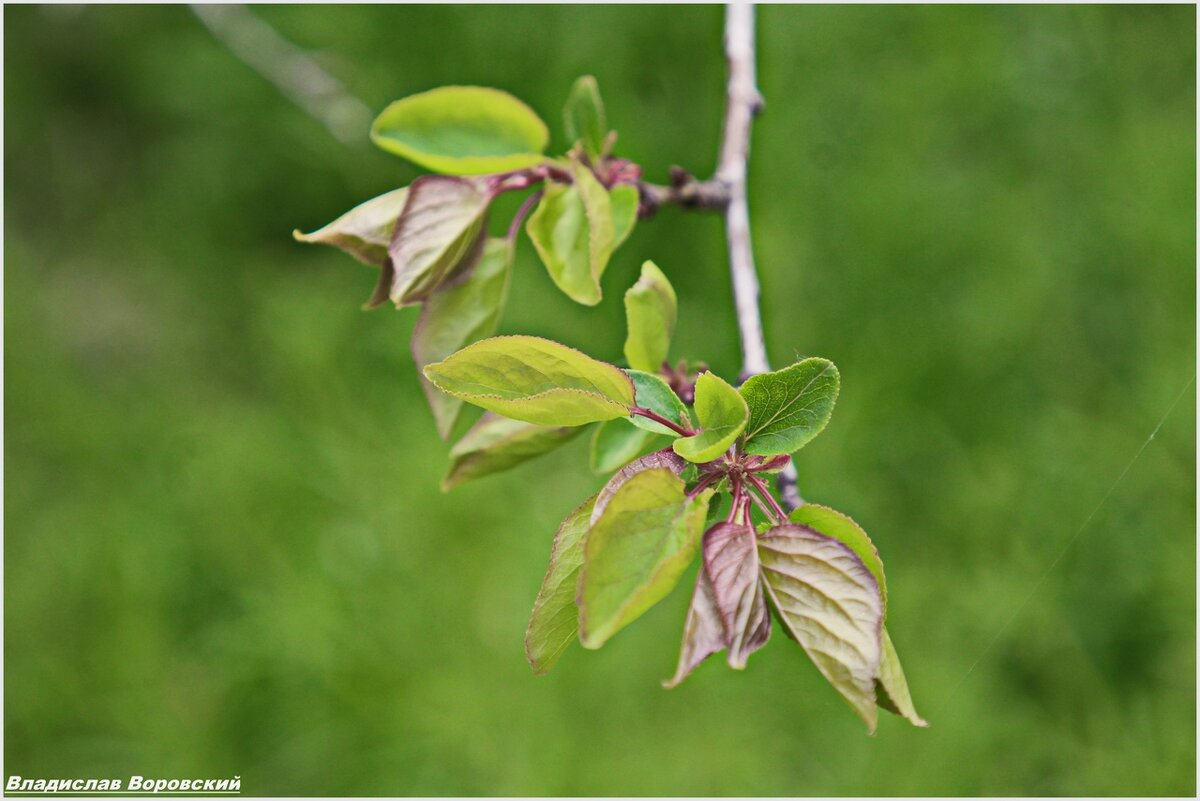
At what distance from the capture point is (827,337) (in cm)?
124

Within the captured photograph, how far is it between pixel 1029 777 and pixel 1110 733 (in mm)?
101

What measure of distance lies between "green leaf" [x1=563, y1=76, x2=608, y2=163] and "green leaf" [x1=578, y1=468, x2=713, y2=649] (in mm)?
223

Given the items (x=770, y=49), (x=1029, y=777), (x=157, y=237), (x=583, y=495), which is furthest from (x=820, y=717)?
(x=157, y=237)

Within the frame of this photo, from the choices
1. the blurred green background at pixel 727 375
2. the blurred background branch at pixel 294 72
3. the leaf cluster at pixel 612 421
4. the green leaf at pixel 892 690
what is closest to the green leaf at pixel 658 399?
the leaf cluster at pixel 612 421

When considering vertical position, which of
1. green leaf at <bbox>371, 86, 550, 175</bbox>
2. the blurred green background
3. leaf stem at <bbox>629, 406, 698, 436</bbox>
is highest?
green leaf at <bbox>371, 86, 550, 175</bbox>

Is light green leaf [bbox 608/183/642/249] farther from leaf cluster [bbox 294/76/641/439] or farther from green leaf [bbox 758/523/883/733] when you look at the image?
green leaf [bbox 758/523/883/733]

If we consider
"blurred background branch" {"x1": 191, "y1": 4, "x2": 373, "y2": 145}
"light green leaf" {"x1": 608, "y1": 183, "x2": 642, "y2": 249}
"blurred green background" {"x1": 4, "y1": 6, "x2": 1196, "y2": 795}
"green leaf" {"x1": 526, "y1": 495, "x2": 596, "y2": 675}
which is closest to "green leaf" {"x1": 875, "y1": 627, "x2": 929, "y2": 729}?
"green leaf" {"x1": 526, "y1": 495, "x2": 596, "y2": 675}

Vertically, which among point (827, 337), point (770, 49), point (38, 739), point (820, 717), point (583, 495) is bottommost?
point (38, 739)

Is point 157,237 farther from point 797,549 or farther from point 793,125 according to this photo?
point 797,549

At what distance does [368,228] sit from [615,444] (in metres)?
0.14

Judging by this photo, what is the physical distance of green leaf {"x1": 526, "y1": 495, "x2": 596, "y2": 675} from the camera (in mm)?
318

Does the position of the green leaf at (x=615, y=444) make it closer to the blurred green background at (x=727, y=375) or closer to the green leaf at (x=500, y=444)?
the green leaf at (x=500, y=444)

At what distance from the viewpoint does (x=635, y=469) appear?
0.32 metres

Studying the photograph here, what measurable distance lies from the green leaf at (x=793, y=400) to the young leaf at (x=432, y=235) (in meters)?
0.15
